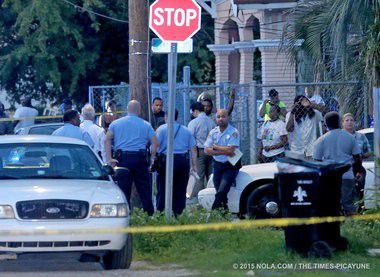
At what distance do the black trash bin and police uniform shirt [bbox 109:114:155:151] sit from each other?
3.53 meters

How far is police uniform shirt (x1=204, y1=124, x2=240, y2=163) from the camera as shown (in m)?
14.9

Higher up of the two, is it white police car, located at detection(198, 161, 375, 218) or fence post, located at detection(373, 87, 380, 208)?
fence post, located at detection(373, 87, 380, 208)

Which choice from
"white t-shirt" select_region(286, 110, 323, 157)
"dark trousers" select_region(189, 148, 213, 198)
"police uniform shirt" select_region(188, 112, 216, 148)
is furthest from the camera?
"police uniform shirt" select_region(188, 112, 216, 148)

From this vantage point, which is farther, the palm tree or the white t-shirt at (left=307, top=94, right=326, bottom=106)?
the white t-shirt at (left=307, top=94, right=326, bottom=106)

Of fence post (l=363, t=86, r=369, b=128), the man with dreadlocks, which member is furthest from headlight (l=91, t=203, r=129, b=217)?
the man with dreadlocks

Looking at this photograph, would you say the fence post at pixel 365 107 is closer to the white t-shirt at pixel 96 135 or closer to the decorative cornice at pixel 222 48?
the white t-shirt at pixel 96 135

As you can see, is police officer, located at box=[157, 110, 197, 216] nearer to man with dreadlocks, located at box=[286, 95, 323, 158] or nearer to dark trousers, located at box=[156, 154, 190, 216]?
dark trousers, located at box=[156, 154, 190, 216]

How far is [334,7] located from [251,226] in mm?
3479

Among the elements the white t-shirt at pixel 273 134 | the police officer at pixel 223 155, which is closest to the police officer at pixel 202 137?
the white t-shirt at pixel 273 134

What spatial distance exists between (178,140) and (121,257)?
4.04 metres

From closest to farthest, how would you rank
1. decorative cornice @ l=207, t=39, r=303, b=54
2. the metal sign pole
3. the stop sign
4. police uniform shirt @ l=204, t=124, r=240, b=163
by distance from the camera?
the stop sign → the metal sign pole → police uniform shirt @ l=204, t=124, r=240, b=163 → decorative cornice @ l=207, t=39, r=303, b=54

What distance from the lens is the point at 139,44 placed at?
14.4 metres

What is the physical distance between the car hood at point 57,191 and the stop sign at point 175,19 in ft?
6.52

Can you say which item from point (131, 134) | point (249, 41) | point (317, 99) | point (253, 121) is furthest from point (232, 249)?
point (249, 41)
